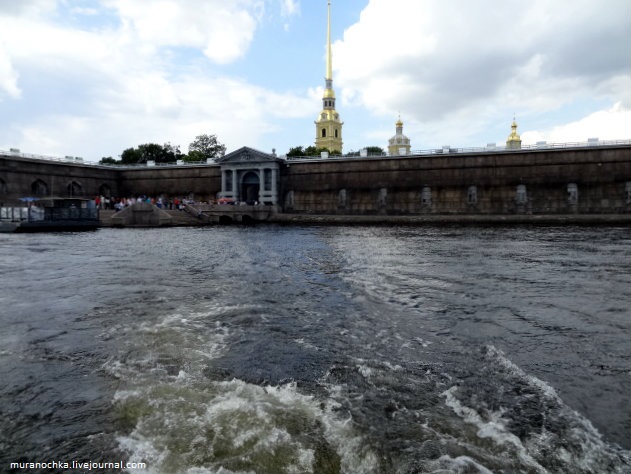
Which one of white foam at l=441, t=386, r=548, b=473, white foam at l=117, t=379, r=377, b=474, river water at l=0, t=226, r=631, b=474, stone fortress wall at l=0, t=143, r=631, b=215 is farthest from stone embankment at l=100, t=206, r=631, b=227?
white foam at l=441, t=386, r=548, b=473

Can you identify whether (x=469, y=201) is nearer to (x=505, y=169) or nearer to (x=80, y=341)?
(x=505, y=169)

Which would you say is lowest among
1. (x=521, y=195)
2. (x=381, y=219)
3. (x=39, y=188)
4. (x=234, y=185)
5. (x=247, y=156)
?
(x=381, y=219)

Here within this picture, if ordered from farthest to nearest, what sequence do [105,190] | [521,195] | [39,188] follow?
[105,190], [39,188], [521,195]

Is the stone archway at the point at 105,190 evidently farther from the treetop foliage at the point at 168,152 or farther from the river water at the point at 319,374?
the river water at the point at 319,374

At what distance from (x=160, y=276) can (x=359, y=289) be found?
21.3 ft

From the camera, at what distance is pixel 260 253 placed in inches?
834

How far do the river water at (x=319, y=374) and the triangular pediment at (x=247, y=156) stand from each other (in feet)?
155

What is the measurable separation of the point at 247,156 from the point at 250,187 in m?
4.76

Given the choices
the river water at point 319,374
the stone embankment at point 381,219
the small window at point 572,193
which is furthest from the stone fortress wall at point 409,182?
the river water at point 319,374

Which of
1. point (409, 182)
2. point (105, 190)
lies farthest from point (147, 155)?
point (409, 182)

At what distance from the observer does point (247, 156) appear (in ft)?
198

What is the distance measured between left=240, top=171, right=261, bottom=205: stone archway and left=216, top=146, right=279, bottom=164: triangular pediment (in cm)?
197

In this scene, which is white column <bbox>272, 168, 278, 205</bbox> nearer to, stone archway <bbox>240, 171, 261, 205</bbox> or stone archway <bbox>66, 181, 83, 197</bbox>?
stone archway <bbox>240, 171, 261, 205</bbox>

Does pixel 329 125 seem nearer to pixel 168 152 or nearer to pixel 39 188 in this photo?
pixel 168 152
